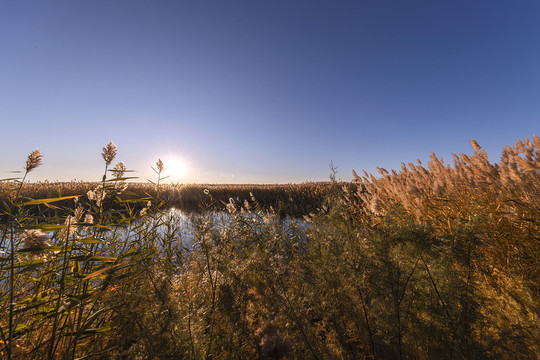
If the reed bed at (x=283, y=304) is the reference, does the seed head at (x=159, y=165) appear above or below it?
above

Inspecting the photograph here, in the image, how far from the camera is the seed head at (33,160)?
51.0 inches

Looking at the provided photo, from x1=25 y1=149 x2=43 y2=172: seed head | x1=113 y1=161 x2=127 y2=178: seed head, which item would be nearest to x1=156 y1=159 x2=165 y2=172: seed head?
x1=113 y1=161 x2=127 y2=178: seed head

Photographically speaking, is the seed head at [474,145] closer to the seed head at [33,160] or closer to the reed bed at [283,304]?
the reed bed at [283,304]

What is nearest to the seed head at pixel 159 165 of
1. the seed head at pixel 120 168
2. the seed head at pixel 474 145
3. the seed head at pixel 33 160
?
the seed head at pixel 120 168

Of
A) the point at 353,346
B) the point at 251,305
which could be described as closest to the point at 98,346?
the point at 251,305

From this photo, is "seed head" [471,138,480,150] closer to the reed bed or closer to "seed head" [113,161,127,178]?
the reed bed

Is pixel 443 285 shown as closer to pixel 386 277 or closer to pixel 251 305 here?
pixel 386 277

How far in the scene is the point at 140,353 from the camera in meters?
1.06

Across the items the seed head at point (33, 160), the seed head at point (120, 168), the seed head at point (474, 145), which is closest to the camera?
the seed head at point (33, 160)

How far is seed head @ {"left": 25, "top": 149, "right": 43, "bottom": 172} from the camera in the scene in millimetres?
1296

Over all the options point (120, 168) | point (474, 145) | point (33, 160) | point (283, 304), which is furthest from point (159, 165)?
point (474, 145)

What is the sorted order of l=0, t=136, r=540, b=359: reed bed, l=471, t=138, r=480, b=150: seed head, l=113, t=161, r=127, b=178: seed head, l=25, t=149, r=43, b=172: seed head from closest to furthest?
l=0, t=136, r=540, b=359: reed bed < l=25, t=149, r=43, b=172: seed head < l=113, t=161, r=127, b=178: seed head < l=471, t=138, r=480, b=150: seed head

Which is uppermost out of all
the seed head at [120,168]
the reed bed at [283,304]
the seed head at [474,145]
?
the seed head at [474,145]

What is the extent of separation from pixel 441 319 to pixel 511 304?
920 mm
